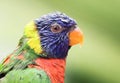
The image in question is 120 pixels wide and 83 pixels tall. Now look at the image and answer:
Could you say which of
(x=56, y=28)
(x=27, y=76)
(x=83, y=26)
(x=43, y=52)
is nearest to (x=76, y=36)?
(x=56, y=28)

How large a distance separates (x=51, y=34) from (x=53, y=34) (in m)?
0.02

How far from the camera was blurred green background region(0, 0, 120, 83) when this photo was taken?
16.9 feet

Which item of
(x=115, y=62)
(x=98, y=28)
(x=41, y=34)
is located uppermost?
(x=41, y=34)

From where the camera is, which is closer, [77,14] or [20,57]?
[20,57]

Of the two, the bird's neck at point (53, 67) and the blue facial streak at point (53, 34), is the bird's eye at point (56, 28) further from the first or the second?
the bird's neck at point (53, 67)

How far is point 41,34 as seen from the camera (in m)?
3.14

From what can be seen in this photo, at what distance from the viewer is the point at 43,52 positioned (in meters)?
3.10

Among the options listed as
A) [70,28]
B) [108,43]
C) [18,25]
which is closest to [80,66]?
[108,43]

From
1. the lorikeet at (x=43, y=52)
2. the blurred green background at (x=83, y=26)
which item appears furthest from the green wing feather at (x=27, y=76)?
the blurred green background at (x=83, y=26)

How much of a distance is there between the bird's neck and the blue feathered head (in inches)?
2.0

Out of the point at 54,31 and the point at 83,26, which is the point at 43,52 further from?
the point at 83,26

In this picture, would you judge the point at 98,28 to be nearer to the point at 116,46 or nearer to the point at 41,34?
the point at 116,46

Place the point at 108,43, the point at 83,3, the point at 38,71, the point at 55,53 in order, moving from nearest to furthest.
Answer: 1. the point at 38,71
2. the point at 55,53
3. the point at 83,3
4. the point at 108,43

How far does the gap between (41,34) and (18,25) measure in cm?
213
